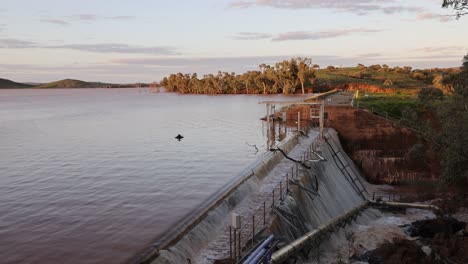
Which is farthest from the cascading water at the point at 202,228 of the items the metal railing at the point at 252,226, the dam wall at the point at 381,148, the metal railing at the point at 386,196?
the dam wall at the point at 381,148

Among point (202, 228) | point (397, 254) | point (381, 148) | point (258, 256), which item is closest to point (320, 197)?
point (397, 254)

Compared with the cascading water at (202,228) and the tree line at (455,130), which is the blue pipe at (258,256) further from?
the tree line at (455,130)

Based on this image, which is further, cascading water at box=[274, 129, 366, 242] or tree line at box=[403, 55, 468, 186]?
tree line at box=[403, 55, 468, 186]

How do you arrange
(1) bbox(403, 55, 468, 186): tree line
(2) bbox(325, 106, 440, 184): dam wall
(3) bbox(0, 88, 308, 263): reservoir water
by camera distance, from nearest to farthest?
1. (3) bbox(0, 88, 308, 263): reservoir water
2. (1) bbox(403, 55, 468, 186): tree line
3. (2) bbox(325, 106, 440, 184): dam wall

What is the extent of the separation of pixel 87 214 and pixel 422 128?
23408mm

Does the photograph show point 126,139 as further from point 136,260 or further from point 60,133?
point 136,260

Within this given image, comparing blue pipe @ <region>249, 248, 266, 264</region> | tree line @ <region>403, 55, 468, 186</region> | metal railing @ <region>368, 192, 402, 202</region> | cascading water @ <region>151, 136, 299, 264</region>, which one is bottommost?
metal railing @ <region>368, 192, 402, 202</region>

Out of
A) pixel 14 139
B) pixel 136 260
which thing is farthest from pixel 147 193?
pixel 14 139

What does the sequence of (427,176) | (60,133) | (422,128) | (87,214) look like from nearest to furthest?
(87,214) → (422,128) → (427,176) → (60,133)

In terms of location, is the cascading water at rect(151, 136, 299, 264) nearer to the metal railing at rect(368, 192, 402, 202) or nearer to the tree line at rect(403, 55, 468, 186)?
the tree line at rect(403, 55, 468, 186)

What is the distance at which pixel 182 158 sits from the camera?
4538cm

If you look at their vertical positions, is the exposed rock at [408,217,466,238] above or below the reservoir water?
below

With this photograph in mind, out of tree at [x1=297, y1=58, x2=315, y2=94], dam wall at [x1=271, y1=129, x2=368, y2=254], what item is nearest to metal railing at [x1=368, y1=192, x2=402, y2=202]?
dam wall at [x1=271, y1=129, x2=368, y2=254]

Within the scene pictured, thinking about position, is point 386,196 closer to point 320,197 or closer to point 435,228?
point 435,228
